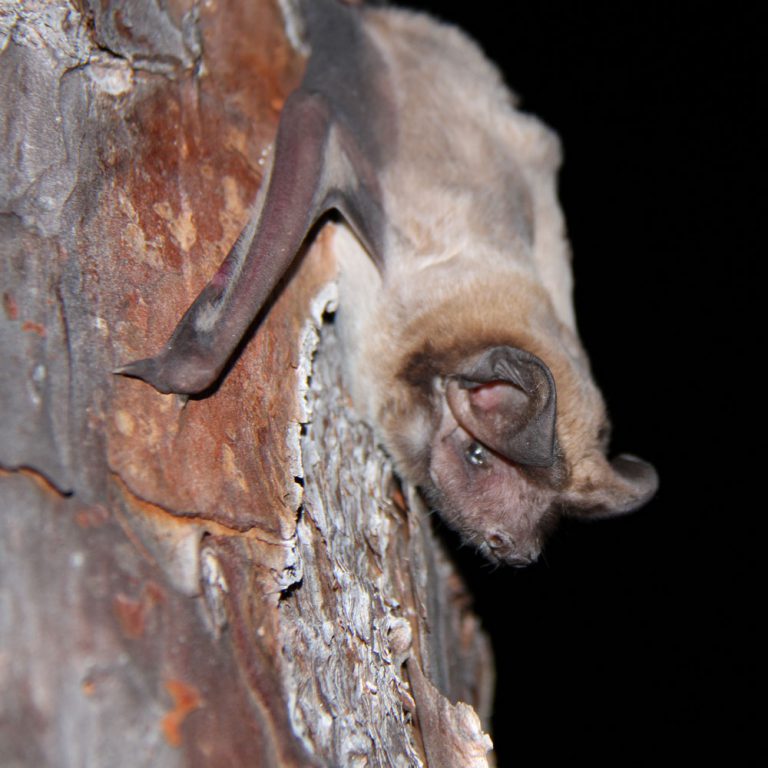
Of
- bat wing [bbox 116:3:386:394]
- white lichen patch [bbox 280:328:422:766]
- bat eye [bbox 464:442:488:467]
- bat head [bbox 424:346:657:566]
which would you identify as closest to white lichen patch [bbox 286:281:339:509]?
white lichen patch [bbox 280:328:422:766]

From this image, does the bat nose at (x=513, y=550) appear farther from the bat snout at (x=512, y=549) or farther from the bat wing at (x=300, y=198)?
the bat wing at (x=300, y=198)

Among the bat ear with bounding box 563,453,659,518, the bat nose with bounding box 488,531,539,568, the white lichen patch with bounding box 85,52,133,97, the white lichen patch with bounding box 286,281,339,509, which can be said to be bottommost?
the bat nose with bounding box 488,531,539,568

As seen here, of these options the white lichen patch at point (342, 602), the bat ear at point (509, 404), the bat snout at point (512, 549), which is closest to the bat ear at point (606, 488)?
the bat snout at point (512, 549)

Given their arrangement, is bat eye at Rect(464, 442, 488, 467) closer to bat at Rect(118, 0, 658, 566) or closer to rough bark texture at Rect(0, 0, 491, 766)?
bat at Rect(118, 0, 658, 566)

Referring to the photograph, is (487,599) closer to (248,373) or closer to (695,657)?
(248,373)

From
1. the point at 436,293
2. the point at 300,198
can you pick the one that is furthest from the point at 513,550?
the point at 300,198

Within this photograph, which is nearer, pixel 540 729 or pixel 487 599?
pixel 487 599

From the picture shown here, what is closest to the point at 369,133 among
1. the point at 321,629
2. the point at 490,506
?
the point at 490,506
